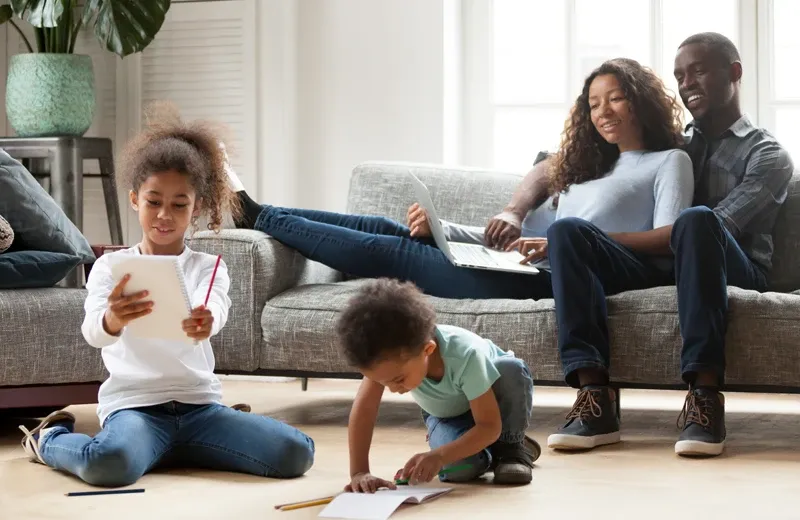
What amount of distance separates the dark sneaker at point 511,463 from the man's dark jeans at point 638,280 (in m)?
0.39

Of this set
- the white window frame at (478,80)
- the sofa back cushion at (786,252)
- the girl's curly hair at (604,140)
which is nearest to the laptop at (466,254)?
the girl's curly hair at (604,140)

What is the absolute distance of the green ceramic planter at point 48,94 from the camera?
3766 millimetres

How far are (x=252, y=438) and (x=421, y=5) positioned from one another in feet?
7.04

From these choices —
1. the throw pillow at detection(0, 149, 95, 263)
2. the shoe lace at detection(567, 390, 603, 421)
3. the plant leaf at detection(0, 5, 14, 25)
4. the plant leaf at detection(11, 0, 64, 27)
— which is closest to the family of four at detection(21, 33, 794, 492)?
the shoe lace at detection(567, 390, 603, 421)

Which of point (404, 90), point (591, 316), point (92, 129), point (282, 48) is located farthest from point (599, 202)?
point (92, 129)

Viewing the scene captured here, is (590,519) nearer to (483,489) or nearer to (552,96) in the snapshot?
(483,489)

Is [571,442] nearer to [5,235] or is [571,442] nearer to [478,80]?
A: [5,235]

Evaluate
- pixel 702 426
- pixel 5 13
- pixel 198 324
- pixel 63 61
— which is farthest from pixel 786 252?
pixel 5 13

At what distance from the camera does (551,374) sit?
2.62 m

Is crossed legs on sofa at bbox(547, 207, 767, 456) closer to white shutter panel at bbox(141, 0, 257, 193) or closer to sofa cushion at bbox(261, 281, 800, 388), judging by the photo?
sofa cushion at bbox(261, 281, 800, 388)

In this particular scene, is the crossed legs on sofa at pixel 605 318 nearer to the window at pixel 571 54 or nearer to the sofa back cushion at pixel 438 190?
the sofa back cushion at pixel 438 190

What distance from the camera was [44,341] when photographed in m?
2.64

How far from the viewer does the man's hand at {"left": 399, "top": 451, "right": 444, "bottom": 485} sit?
1.88 m

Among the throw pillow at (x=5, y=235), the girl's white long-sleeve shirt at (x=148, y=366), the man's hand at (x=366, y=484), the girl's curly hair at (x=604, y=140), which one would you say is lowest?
the man's hand at (x=366, y=484)
